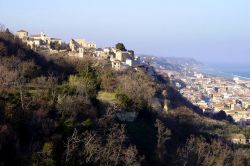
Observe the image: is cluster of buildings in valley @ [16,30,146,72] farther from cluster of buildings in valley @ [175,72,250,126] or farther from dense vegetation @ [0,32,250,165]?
Result: cluster of buildings in valley @ [175,72,250,126]

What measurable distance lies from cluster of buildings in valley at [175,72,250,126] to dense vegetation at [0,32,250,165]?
27650 millimetres

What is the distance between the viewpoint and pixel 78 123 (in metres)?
19.6

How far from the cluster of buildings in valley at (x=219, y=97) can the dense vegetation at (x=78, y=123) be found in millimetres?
27650

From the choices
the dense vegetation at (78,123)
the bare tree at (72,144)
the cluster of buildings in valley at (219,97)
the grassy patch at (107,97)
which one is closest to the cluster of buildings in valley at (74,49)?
the dense vegetation at (78,123)

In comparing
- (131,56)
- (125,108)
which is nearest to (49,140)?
(125,108)

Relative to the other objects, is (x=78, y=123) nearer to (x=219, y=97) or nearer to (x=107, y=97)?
(x=107, y=97)

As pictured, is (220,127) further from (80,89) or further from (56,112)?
(56,112)

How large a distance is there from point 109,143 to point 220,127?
23.5 m

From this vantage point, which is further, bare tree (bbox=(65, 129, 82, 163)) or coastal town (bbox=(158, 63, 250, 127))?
coastal town (bbox=(158, 63, 250, 127))

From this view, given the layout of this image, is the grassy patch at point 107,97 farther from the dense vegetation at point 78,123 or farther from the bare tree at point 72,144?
the bare tree at point 72,144

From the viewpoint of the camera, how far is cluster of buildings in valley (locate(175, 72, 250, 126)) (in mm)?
62781

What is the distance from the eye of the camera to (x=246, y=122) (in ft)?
182

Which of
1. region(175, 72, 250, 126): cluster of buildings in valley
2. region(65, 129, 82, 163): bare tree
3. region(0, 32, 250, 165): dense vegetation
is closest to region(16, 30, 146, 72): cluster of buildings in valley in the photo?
region(0, 32, 250, 165): dense vegetation

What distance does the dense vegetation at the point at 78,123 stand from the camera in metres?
16.7
